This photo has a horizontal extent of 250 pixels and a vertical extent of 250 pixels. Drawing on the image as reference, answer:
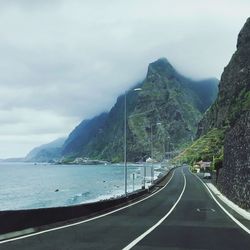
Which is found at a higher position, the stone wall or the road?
the stone wall

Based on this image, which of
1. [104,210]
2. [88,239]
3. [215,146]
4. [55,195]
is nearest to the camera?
[88,239]

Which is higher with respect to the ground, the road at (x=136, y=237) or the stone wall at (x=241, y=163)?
the stone wall at (x=241, y=163)

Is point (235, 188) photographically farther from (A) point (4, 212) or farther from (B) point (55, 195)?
(B) point (55, 195)

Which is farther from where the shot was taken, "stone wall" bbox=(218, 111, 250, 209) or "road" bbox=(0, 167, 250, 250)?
"stone wall" bbox=(218, 111, 250, 209)

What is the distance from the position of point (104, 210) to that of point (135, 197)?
57.6 ft

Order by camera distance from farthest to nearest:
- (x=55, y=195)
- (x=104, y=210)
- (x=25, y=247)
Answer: (x=55, y=195)
(x=104, y=210)
(x=25, y=247)

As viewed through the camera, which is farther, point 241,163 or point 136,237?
point 241,163

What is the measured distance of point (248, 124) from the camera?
37.5m

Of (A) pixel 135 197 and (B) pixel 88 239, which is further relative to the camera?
(A) pixel 135 197

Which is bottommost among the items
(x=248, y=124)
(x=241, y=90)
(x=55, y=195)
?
(x=55, y=195)

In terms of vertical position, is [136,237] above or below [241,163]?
below

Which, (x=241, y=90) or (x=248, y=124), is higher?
(x=241, y=90)

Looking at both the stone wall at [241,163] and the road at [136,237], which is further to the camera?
the stone wall at [241,163]

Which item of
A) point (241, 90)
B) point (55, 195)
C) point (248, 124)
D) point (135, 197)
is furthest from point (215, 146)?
point (248, 124)
